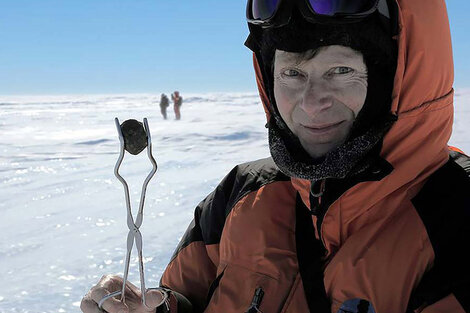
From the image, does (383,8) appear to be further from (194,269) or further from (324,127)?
(194,269)

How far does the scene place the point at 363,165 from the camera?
3.55 ft

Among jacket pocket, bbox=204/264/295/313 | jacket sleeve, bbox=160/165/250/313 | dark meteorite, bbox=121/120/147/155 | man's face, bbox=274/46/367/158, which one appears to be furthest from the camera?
jacket sleeve, bbox=160/165/250/313

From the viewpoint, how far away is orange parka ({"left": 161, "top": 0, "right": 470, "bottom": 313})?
99 cm

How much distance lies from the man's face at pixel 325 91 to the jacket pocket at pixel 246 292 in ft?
1.27

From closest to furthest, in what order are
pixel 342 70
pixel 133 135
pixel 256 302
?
1. pixel 133 135
2. pixel 342 70
3. pixel 256 302

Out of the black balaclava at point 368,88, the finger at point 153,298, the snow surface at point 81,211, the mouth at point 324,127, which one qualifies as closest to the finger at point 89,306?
the finger at point 153,298

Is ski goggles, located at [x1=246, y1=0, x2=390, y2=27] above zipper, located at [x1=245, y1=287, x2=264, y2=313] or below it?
above

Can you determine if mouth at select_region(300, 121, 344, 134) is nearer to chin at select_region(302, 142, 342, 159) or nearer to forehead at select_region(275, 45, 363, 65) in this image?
chin at select_region(302, 142, 342, 159)

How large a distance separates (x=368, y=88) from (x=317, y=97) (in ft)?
0.46

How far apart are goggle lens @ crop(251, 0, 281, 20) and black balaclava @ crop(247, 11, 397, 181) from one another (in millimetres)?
43

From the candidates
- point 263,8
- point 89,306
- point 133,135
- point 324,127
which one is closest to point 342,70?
point 324,127

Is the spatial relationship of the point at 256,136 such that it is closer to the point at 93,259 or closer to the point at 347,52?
the point at 93,259

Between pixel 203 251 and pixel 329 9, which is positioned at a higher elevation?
pixel 329 9

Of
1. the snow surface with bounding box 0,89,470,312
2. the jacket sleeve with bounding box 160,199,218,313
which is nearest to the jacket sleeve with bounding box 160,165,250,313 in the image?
the jacket sleeve with bounding box 160,199,218,313
